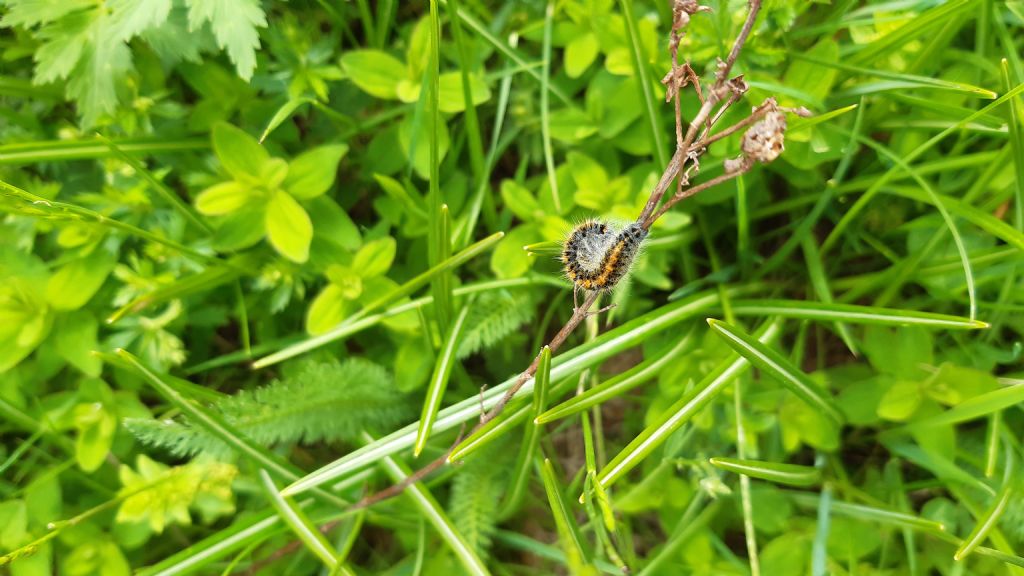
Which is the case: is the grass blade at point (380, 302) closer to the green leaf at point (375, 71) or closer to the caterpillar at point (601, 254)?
the caterpillar at point (601, 254)

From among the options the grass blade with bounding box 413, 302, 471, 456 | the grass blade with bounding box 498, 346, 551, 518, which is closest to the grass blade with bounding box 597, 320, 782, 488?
the grass blade with bounding box 498, 346, 551, 518

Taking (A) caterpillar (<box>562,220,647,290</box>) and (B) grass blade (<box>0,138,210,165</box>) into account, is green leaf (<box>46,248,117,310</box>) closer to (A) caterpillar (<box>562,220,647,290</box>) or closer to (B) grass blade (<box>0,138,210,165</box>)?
(B) grass blade (<box>0,138,210,165</box>)

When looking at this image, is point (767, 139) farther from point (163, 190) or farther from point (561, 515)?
point (163, 190)

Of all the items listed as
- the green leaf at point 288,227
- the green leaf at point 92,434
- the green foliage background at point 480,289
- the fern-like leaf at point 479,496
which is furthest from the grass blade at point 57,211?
the fern-like leaf at point 479,496

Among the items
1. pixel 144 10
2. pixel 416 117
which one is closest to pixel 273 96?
pixel 144 10

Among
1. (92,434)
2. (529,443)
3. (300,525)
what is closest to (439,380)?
(529,443)

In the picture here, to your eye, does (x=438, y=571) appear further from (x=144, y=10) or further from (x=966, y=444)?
(x=144, y=10)

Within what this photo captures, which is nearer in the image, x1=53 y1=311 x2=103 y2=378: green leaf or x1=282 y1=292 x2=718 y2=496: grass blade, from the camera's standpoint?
x1=282 y1=292 x2=718 y2=496: grass blade

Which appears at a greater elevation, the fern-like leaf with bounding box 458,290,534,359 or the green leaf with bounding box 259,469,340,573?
the fern-like leaf with bounding box 458,290,534,359
